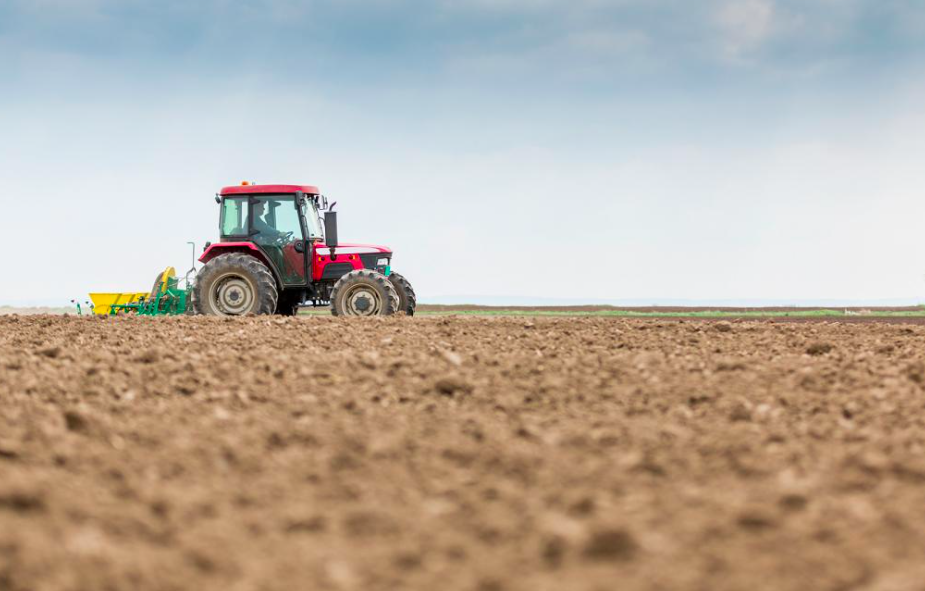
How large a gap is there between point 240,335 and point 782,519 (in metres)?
7.44

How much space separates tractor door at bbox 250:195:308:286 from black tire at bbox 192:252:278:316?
0.27m

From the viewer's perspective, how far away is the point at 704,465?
384 centimetres

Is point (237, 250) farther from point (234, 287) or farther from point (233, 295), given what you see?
point (233, 295)

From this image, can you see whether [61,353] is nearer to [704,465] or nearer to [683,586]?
[704,465]

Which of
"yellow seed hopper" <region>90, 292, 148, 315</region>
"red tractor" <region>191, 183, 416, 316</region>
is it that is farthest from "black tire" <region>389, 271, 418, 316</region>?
"yellow seed hopper" <region>90, 292, 148, 315</region>

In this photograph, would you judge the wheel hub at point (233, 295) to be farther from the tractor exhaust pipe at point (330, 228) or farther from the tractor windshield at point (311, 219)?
the tractor exhaust pipe at point (330, 228)

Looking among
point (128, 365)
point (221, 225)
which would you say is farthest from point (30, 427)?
point (221, 225)

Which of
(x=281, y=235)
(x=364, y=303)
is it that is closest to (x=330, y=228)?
(x=281, y=235)

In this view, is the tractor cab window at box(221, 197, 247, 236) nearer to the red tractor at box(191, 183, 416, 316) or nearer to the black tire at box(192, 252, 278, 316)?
the red tractor at box(191, 183, 416, 316)

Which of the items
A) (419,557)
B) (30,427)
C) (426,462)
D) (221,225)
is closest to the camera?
(419,557)

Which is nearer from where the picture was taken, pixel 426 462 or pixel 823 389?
pixel 426 462

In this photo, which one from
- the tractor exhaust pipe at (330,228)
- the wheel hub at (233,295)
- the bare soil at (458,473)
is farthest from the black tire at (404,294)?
the bare soil at (458,473)

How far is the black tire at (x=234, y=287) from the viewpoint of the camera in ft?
43.7

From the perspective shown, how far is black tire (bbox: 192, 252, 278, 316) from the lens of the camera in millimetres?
13311
